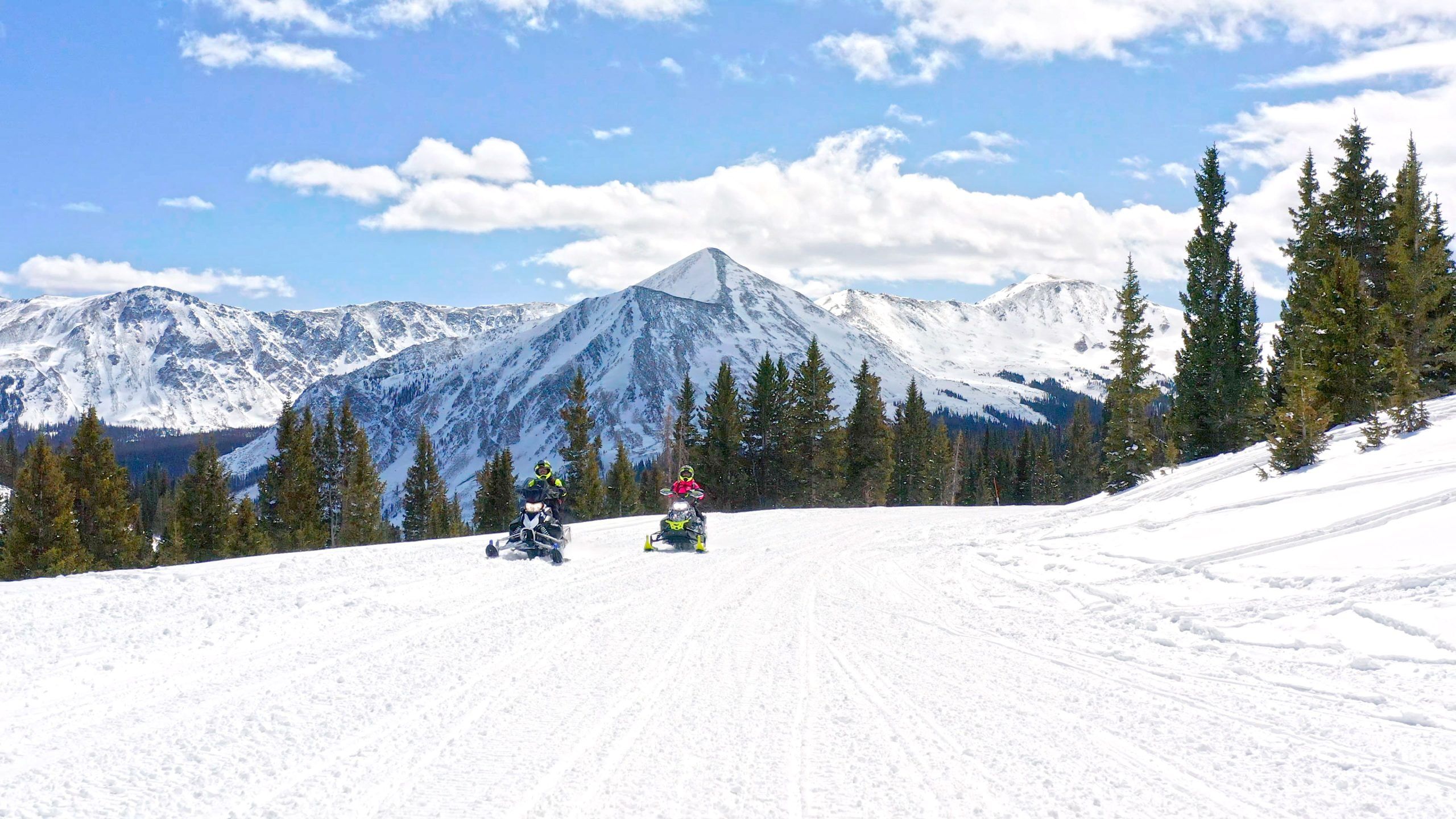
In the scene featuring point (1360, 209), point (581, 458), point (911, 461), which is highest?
point (1360, 209)

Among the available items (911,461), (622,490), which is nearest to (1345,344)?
(622,490)

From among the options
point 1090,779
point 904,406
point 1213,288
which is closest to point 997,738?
point 1090,779

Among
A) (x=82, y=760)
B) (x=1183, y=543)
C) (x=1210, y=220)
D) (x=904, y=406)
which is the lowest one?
(x=82, y=760)

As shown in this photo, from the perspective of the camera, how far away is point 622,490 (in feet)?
187

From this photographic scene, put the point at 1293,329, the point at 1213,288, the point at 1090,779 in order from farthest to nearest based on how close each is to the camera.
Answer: the point at 1213,288 < the point at 1293,329 < the point at 1090,779

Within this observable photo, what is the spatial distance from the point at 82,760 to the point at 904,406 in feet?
237

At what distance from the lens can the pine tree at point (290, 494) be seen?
42.2 meters

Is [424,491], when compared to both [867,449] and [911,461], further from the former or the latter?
[911,461]

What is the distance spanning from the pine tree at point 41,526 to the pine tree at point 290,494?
1102 centimetres

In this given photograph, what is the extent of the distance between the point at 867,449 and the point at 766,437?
8.97m

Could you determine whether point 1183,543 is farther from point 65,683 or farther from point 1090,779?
point 65,683

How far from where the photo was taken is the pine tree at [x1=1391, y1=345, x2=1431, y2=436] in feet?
56.5

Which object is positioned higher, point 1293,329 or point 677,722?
point 1293,329

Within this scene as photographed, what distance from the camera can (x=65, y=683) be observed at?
22.5 ft
